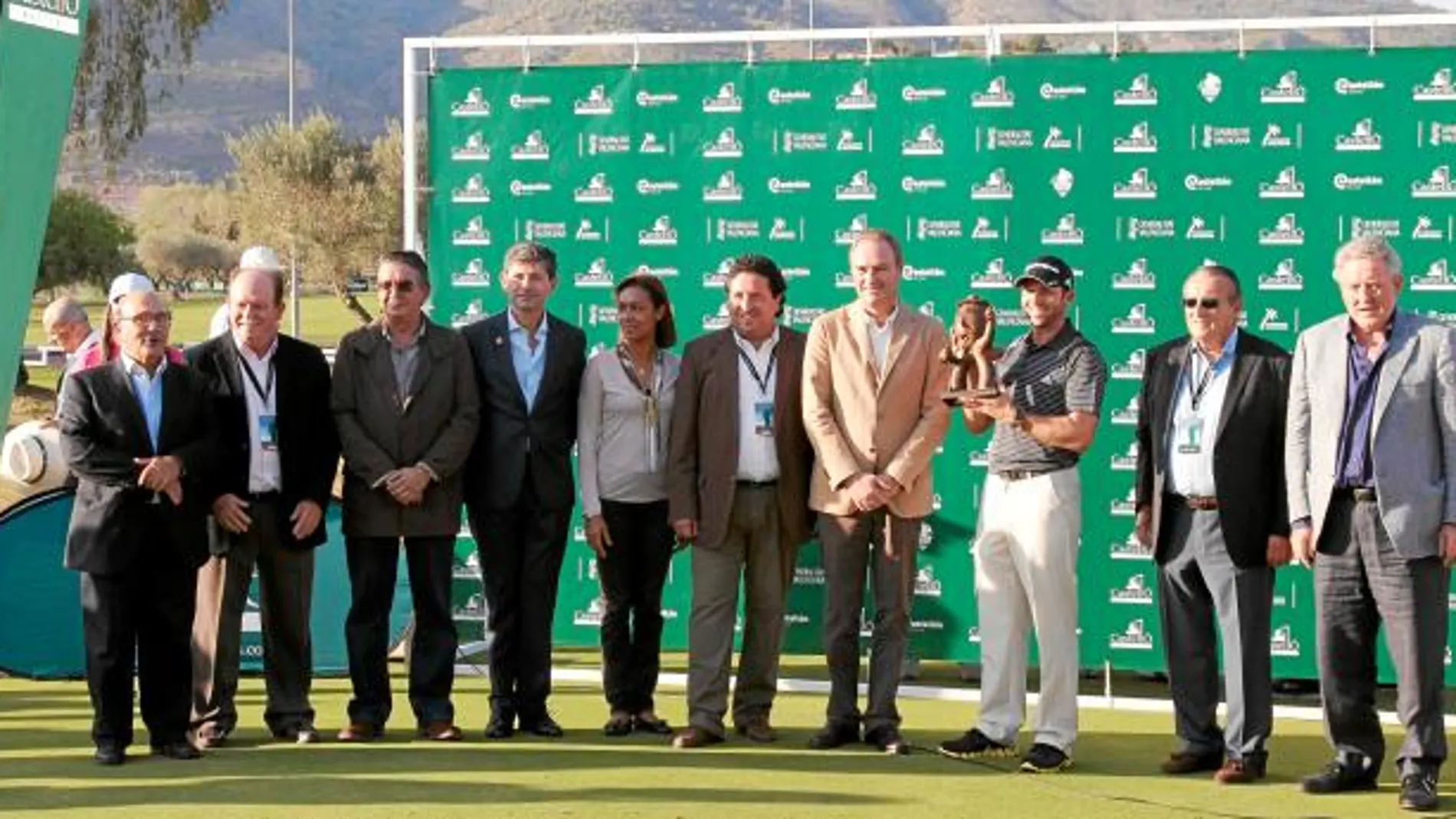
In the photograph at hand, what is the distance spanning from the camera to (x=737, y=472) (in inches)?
353

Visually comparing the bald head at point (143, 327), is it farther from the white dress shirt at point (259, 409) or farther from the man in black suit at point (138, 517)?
the white dress shirt at point (259, 409)

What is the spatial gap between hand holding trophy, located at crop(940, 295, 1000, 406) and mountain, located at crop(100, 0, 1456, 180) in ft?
278

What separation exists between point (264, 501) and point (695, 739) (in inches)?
70.2

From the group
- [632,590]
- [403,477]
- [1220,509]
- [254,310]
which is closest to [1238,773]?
[1220,509]

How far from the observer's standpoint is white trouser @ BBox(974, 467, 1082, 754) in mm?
8383

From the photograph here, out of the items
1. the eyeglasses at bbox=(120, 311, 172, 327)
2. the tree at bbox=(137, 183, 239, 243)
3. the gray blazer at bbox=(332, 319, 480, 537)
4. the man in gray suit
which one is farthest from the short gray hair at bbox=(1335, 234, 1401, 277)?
the tree at bbox=(137, 183, 239, 243)

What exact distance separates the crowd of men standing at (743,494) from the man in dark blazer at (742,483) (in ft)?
0.04

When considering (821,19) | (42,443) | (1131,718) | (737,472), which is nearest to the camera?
(737,472)

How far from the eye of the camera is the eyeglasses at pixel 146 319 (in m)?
8.37

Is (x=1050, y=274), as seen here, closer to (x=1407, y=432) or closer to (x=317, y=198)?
(x=1407, y=432)

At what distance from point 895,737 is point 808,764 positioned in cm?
47

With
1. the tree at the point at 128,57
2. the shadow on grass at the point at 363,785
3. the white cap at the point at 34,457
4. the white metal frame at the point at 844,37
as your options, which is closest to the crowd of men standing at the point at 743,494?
the shadow on grass at the point at 363,785

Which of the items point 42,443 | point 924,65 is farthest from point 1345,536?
point 42,443

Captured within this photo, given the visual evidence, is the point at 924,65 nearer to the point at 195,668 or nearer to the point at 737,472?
the point at 737,472
